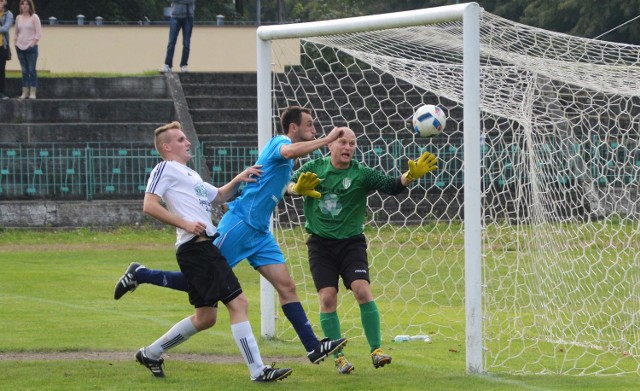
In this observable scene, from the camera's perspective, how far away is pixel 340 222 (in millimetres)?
9750

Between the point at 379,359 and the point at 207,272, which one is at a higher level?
the point at 207,272

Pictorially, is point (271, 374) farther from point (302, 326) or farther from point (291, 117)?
point (291, 117)

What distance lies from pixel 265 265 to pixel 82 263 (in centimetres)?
932

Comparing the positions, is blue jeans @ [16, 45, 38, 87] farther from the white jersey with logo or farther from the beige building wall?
the white jersey with logo

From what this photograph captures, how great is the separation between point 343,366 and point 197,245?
1.54 m

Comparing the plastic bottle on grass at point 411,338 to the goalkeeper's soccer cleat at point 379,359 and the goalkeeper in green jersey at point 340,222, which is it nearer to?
the goalkeeper in green jersey at point 340,222

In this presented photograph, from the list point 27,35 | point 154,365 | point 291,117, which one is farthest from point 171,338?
point 27,35

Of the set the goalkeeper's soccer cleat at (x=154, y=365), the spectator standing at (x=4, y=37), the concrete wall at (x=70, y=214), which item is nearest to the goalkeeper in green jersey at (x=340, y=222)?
the goalkeeper's soccer cleat at (x=154, y=365)

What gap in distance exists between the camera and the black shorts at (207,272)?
8789mm

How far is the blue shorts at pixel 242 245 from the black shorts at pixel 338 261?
386 millimetres

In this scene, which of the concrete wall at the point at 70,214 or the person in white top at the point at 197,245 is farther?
the concrete wall at the point at 70,214

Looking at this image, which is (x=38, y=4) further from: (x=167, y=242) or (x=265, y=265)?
(x=265, y=265)

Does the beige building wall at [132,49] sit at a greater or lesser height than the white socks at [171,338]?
greater

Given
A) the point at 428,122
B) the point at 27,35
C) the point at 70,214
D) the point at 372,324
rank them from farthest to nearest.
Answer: the point at 27,35 → the point at 70,214 → the point at 428,122 → the point at 372,324
